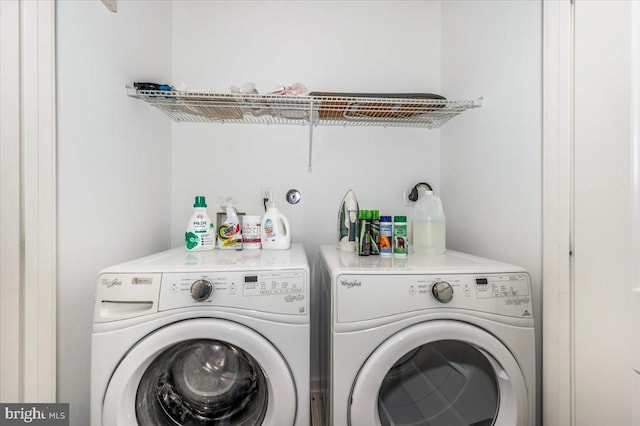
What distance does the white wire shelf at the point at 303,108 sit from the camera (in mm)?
1384

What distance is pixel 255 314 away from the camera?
96 centimetres

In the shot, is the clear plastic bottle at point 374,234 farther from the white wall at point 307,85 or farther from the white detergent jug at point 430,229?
the white wall at point 307,85

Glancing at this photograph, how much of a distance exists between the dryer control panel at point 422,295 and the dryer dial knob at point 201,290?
0.42m

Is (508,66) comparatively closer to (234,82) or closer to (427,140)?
(427,140)

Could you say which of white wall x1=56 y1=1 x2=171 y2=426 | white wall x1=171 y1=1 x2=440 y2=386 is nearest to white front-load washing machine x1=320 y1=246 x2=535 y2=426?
white wall x1=171 y1=1 x2=440 y2=386

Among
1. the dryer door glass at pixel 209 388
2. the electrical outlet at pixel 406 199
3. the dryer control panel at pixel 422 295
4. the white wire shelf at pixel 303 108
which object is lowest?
the dryer door glass at pixel 209 388

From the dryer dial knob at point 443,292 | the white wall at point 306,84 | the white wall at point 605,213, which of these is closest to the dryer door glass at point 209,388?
the dryer dial knob at point 443,292

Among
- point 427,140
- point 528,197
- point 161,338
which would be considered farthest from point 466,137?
point 161,338

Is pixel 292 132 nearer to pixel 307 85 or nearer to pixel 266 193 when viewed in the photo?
pixel 307 85

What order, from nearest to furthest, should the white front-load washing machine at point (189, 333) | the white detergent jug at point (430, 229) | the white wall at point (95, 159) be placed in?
the white front-load washing machine at point (189, 333) → the white wall at point (95, 159) → the white detergent jug at point (430, 229)

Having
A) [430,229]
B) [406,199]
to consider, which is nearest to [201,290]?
[430,229]

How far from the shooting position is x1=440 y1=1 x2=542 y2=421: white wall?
112 cm

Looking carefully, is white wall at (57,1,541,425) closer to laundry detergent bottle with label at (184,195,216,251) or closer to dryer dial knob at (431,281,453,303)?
laundry detergent bottle with label at (184,195,216,251)

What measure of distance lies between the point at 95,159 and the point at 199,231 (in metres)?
0.51
